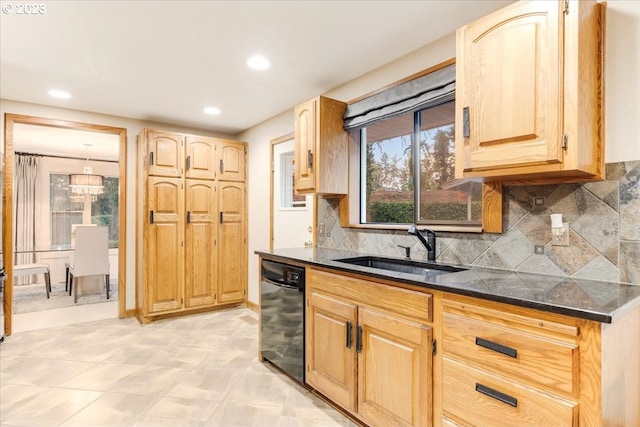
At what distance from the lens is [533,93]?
1.46 m

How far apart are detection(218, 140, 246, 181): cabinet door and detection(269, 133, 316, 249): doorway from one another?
2.23 ft

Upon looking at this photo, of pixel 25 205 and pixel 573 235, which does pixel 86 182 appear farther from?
pixel 573 235

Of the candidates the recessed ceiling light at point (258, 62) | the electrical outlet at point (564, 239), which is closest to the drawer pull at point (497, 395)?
the electrical outlet at point (564, 239)

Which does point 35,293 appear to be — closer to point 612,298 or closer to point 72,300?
point 72,300

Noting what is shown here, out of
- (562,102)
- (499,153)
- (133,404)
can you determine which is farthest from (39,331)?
(562,102)

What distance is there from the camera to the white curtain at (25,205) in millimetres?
5895

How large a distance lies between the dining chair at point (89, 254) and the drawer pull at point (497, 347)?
17.2 feet

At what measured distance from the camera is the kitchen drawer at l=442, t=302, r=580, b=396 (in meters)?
1.14

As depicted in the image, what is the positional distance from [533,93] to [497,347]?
107cm

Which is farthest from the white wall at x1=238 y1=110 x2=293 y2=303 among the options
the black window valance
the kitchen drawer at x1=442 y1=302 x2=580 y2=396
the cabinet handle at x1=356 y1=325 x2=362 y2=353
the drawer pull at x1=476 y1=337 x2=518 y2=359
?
the drawer pull at x1=476 y1=337 x2=518 y2=359

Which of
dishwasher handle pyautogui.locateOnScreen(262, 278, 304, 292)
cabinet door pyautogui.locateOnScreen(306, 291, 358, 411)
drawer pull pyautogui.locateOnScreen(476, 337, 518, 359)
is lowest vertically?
cabinet door pyautogui.locateOnScreen(306, 291, 358, 411)

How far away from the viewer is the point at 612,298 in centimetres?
123

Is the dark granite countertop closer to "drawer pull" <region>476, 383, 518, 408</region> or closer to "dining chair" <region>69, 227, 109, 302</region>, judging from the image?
"drawer pull" <region>476, 383, 518, 408</region>

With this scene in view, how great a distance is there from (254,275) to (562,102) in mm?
3756
